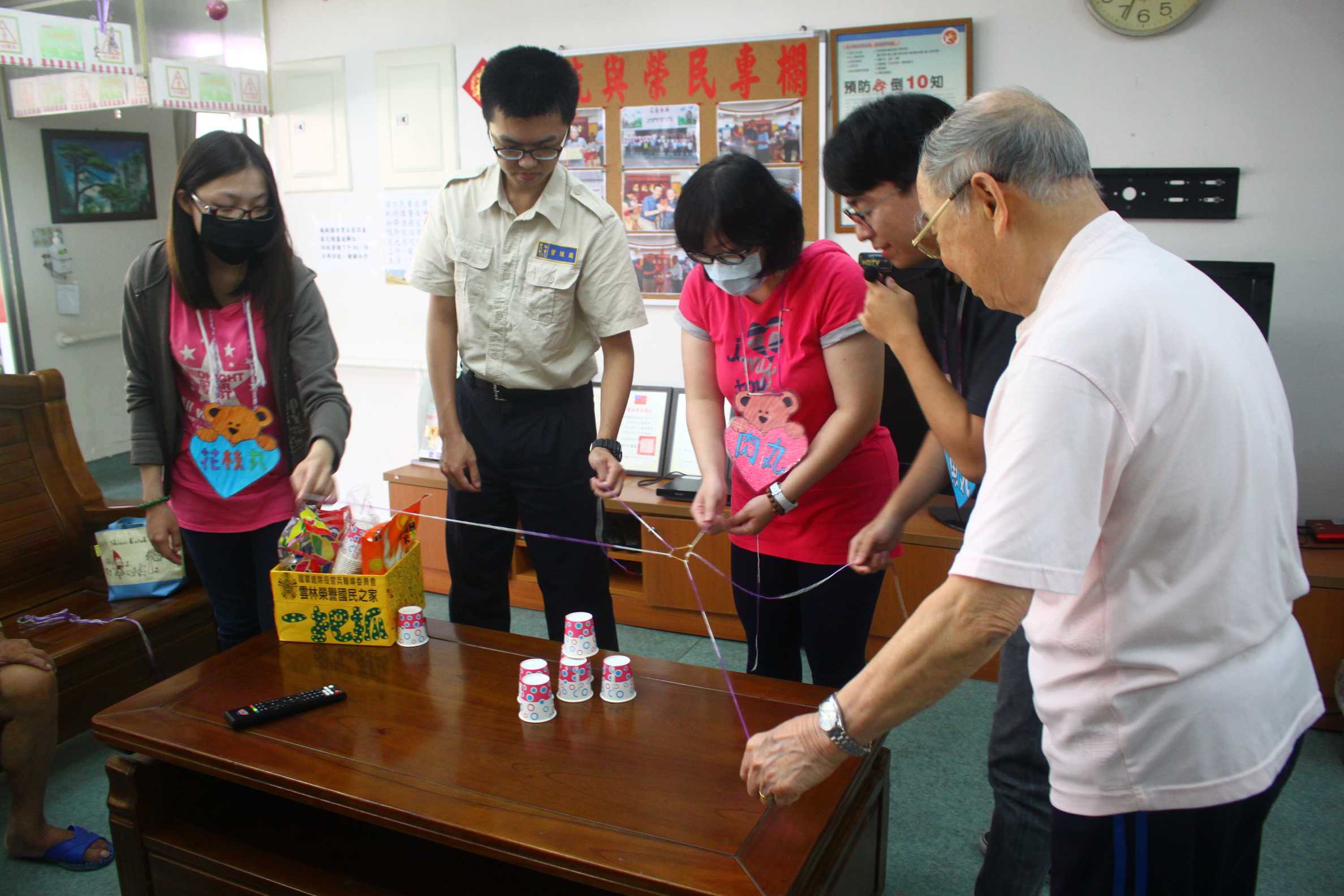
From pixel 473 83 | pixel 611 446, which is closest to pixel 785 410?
pixel 611 446

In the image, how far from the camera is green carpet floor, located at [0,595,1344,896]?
80.7 inches

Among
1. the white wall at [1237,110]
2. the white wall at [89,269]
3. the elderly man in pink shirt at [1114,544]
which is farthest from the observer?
the white wall at [89,269]

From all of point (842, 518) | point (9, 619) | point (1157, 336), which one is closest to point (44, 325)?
point (9, 619)

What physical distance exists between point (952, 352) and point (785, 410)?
1.23ft

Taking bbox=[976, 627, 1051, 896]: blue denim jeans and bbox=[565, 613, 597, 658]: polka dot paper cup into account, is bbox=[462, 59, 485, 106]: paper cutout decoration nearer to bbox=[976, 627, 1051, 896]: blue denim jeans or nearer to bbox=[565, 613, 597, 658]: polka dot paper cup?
bbox=[565, 613, 597, 658]: polka dot paper cup

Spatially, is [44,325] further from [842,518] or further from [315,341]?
[842,518]

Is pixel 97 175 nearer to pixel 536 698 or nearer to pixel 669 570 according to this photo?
pixel 669 570

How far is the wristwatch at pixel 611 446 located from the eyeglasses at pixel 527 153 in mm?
628

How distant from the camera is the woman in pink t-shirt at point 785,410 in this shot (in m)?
1.74

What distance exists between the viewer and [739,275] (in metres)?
1.78

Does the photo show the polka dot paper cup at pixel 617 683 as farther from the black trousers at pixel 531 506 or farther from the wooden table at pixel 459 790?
the black trousers at pixel 531 506

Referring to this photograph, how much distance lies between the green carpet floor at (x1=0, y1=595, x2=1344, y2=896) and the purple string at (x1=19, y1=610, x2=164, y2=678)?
313mm

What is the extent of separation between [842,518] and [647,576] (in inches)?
62.4

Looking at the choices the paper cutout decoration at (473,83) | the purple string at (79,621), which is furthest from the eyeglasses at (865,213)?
the paper cutout decoration at (473,83)
